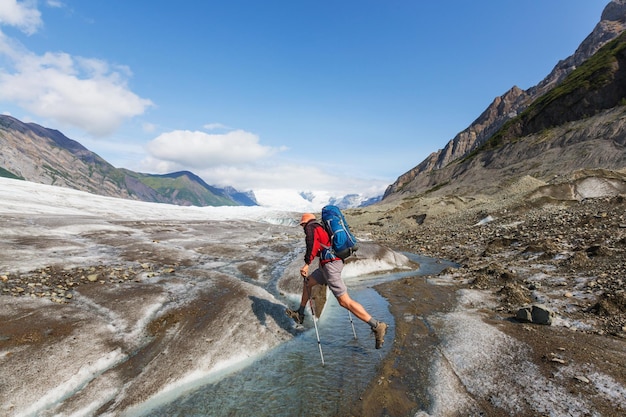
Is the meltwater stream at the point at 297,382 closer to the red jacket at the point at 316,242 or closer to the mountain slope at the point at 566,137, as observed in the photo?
the red jacket at the point at 316,242

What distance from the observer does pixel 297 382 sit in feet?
29.2

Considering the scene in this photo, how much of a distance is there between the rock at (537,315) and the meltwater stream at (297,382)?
4817 mm

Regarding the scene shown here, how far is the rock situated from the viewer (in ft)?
37.2

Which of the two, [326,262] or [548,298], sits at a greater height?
[326,262]

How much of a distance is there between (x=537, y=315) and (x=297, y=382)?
8.99 m

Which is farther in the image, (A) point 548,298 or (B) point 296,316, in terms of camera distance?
(A) point 548,298

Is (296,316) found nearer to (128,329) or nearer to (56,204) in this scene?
(128,329)

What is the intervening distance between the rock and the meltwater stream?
4817 millimetres

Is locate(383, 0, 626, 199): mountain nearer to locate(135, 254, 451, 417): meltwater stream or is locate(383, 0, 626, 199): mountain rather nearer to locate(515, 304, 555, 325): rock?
locate(515, 304, 555, 325): rock

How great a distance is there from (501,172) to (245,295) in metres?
90.8

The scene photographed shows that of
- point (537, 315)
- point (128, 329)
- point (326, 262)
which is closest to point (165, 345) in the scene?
point (128, 329)

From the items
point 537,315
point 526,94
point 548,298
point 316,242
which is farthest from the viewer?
point 526,94

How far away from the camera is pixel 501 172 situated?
85875 millimetres

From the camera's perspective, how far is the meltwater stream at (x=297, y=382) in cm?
782
